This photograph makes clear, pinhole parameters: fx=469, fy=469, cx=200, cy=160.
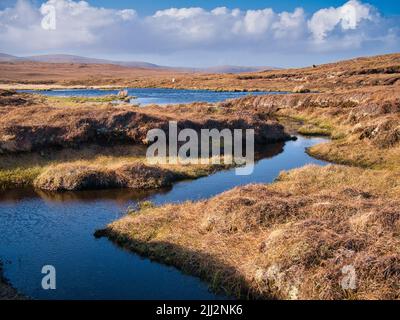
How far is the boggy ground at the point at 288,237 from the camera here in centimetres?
1591

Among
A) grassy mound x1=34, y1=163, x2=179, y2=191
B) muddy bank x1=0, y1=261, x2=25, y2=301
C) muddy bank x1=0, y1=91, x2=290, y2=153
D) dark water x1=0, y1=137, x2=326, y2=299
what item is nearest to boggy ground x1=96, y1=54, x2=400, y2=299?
dark water x1=0, y1=137, x2=326, y2=299

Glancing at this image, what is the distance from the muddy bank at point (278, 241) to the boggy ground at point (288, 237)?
0.03m

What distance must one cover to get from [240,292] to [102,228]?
32.7 feet

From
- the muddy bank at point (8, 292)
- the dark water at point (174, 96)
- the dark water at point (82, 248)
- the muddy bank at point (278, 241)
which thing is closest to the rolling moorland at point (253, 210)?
the muddy bank at point (278, 241)

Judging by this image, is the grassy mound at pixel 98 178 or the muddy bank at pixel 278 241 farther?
the grassy mound at pixel 98 178

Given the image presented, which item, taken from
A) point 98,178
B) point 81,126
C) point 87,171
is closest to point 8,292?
point 98,178

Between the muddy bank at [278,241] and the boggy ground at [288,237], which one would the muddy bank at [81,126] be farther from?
the muddy bank at [278,241]

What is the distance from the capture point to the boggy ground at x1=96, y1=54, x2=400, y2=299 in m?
15.9

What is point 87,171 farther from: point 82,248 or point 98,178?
point 82,248

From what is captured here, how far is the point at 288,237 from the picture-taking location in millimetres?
18328

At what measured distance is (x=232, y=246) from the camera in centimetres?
2020

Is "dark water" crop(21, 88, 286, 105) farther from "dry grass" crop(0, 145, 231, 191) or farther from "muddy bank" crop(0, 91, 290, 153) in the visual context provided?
"dry grass" crop(0, 145, 231, 191)

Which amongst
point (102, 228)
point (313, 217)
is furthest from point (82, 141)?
point (313, 217)
